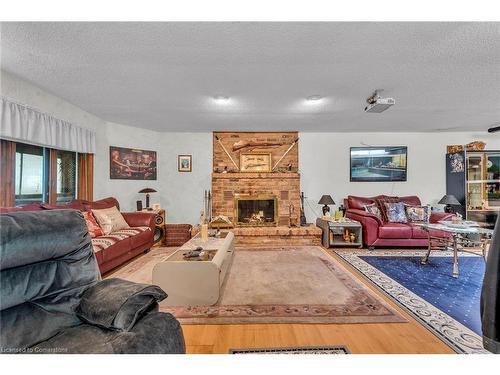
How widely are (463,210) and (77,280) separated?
655 centimetres

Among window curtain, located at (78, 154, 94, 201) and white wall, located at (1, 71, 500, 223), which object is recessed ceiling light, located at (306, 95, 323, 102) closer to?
white wall, located at (1, 71, 500, 223)

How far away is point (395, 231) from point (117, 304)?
4.49 metres

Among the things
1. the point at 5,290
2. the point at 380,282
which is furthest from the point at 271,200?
the point at 5,290

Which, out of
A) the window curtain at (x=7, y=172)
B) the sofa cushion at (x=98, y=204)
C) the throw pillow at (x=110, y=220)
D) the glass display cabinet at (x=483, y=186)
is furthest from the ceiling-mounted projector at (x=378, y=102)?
the window curtain at (x=7, y=172)

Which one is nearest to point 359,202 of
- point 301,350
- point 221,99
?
point 221,99

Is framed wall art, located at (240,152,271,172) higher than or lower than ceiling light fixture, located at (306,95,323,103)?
lower

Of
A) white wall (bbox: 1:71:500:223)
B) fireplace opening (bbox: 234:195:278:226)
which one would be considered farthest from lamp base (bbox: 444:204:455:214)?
fireplace opening (bbox: 234:195:278:226)

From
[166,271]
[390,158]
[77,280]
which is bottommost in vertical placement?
[166,271]

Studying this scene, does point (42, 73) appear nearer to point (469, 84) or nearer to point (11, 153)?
point (11, 153)

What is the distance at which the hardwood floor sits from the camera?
1.70 m

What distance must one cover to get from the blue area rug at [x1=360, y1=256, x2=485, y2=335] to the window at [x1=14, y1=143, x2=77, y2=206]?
4944mm

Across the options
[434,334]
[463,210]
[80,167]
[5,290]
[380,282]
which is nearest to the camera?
[5,290]

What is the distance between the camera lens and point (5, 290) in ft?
3.67

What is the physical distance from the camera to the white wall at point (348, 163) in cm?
544
